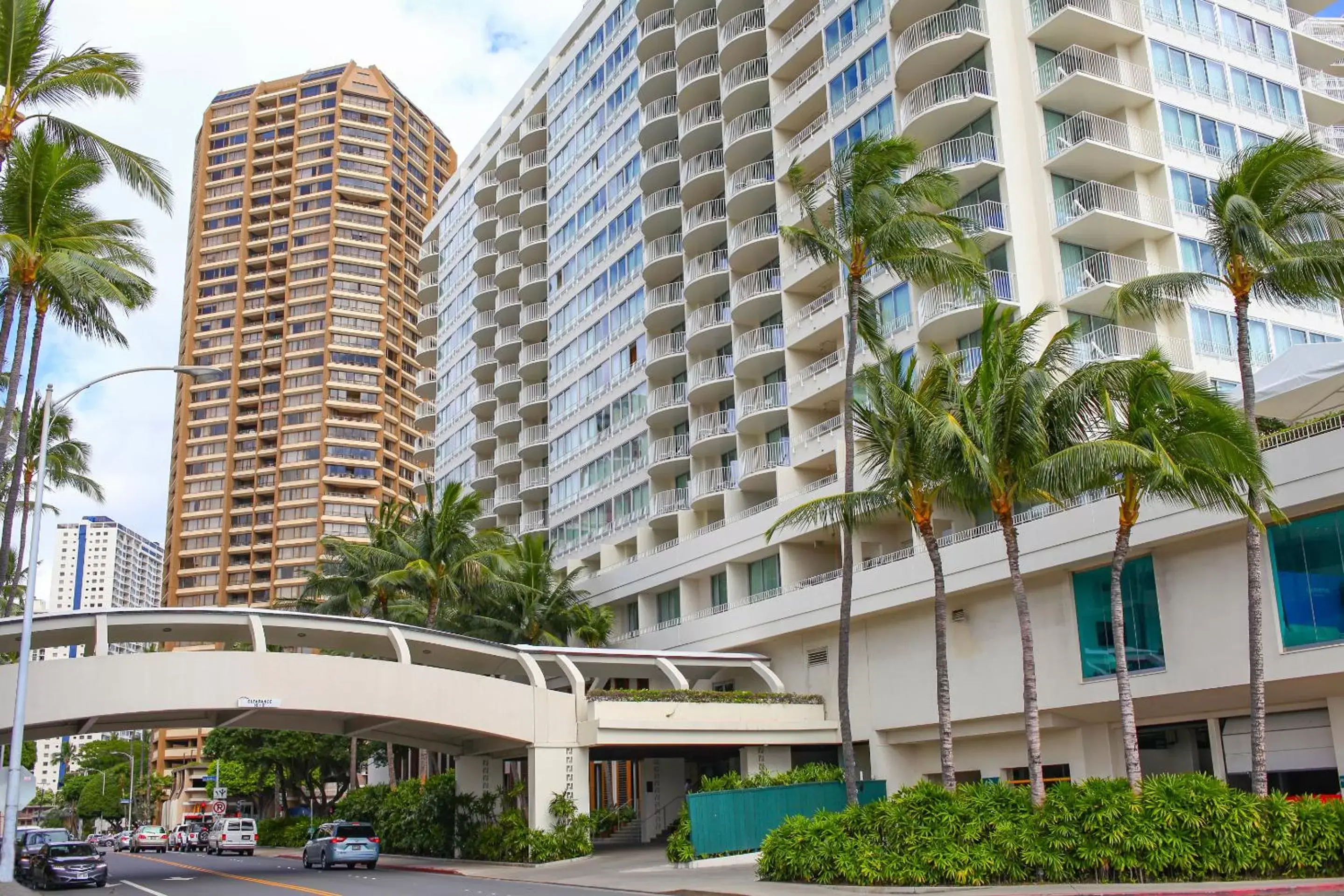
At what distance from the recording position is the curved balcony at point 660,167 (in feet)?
197

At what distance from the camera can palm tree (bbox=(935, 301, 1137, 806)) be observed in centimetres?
2427

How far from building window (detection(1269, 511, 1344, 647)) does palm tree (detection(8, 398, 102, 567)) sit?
43639mm

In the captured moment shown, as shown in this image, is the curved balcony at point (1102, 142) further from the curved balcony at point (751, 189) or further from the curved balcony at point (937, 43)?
the curved balcony at point (751, 189)

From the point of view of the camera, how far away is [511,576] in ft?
173

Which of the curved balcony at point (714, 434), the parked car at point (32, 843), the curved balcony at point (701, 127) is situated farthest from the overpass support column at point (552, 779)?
the curved balcony at point (701, 127)

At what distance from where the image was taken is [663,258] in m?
58.4

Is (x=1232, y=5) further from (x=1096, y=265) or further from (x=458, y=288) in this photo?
(x=458, y=288)

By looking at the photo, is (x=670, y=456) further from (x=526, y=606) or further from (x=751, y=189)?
(x=751, y=189)

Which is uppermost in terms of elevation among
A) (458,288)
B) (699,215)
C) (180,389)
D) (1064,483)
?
(180,389)

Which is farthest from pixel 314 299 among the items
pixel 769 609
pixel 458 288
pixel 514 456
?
pixel 769 609

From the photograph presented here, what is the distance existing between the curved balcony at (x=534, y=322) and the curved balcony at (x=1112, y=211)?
3834 centimetres

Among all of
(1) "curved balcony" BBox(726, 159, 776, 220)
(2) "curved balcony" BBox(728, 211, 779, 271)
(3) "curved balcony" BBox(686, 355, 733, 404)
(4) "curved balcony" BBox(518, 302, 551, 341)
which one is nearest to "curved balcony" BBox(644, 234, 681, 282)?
(1) "curved balcony" BBox(726, 159, 776, 220)

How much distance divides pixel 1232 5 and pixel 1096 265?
13577mm

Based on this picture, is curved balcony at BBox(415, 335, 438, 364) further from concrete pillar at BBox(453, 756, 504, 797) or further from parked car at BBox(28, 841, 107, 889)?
parked car at BBox(28, 841, 107, 889)
